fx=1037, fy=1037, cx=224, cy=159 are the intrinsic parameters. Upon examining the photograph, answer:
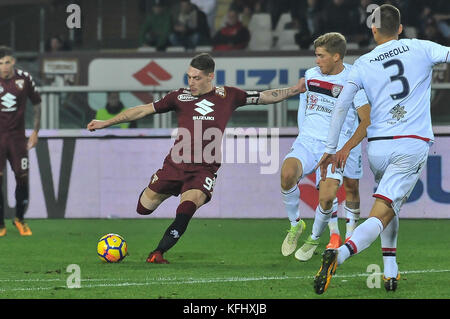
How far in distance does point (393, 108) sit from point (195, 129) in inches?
108

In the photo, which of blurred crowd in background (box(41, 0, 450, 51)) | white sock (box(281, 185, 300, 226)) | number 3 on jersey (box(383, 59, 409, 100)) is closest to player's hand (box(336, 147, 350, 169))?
number 3 on jersey (box(383, 59, 409, 100))

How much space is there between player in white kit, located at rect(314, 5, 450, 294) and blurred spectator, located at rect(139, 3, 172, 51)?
11.7 metres

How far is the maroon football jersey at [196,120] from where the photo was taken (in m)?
9.35

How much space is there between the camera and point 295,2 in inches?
739

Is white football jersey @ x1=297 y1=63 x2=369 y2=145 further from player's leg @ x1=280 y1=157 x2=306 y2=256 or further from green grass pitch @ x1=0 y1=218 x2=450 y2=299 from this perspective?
green grass pitch @ x1=0 y1=218 x2=450 y2=299

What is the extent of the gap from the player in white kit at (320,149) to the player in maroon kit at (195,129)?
29cm

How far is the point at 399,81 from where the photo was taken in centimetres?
702

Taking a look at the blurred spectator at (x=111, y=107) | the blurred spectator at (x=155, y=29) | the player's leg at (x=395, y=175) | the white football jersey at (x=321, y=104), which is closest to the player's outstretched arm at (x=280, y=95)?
the white football jersey at (x=321, y=104)

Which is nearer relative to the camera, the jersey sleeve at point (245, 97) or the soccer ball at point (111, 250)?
the soccer ball at point (111, 250)

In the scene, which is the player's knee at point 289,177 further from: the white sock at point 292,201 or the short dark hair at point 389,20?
the short dark hair at point 389,20

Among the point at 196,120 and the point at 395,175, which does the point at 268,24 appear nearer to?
the point at 196,120

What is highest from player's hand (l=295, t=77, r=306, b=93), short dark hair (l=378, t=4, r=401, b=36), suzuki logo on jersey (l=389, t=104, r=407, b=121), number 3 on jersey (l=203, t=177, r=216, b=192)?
short dark hair (l=378, t=4, r=401, b=36)

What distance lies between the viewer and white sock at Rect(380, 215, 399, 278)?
7207 millimetres
